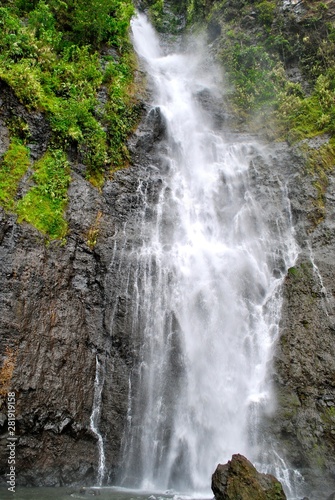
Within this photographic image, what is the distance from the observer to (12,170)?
11.7m

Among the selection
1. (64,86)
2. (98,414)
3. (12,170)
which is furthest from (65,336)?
(64,86)

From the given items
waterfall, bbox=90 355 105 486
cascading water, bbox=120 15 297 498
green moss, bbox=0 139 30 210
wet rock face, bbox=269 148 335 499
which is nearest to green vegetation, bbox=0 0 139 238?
green moss, bbox=0 139 30 210

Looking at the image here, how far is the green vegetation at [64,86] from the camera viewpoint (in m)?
12.1

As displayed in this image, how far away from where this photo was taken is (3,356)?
30.1ft

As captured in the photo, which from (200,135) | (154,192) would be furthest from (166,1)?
(154,192)

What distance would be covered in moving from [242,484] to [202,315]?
5599mm

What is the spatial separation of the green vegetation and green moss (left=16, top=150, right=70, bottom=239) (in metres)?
0.03

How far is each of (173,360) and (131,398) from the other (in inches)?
64.8

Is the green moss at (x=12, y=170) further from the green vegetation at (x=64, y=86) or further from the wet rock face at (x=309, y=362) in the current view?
the wet rock face at (x=309, y=362)

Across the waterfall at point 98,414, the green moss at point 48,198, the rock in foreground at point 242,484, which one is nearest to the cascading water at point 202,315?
the waterfall at point 98,414

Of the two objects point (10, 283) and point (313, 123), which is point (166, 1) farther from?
point (10, 283)

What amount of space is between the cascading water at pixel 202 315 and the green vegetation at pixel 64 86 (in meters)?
2.72

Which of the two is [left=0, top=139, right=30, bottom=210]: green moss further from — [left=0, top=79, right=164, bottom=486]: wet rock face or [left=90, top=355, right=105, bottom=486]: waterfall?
[left=90, top=355, right=105, bottom=486]: waterfall

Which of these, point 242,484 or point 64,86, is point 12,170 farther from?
point 242,484
